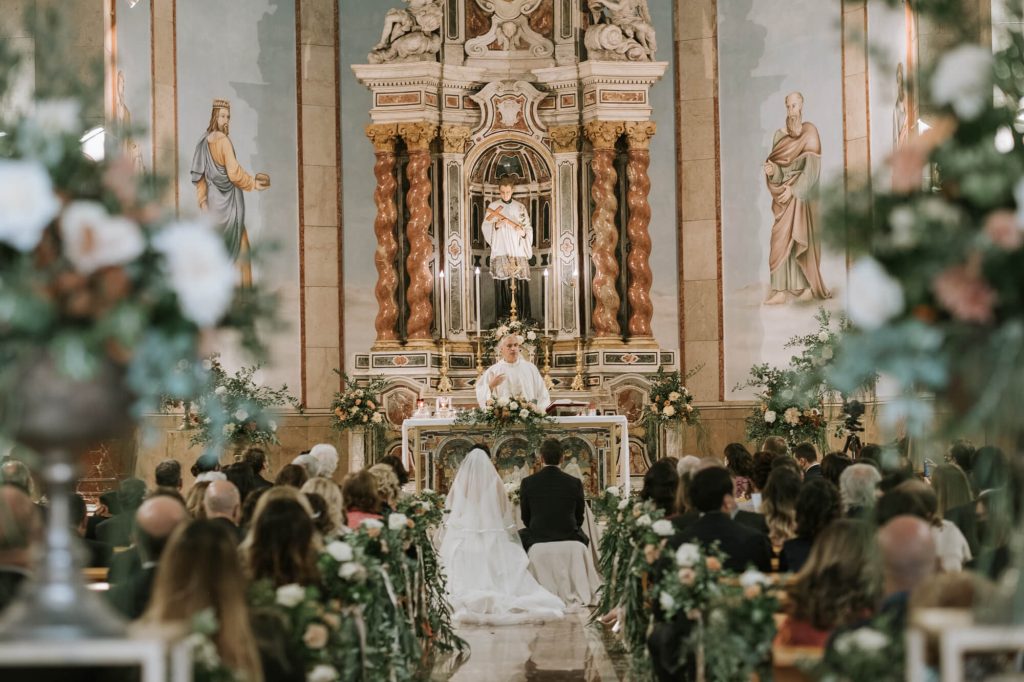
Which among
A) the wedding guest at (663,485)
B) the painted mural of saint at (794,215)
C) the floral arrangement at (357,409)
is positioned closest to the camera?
the wedding guest at (663,485)

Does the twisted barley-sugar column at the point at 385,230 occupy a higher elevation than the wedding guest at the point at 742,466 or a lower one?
higher

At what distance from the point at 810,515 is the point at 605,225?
39.7ft

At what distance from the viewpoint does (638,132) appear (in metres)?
19.0

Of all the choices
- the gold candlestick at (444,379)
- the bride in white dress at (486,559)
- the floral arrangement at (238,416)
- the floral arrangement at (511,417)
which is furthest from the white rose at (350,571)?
the gold candlestick at (444,379)

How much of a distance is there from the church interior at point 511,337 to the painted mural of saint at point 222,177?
2.6 inches

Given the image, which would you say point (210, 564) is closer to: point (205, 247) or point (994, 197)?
point (205, 247)

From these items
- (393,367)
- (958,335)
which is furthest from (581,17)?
(958,335)

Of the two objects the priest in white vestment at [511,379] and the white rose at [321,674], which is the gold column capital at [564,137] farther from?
the white rose at [321,674]

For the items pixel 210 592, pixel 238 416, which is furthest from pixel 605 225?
pixel 210 592

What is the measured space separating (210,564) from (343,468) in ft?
49.9

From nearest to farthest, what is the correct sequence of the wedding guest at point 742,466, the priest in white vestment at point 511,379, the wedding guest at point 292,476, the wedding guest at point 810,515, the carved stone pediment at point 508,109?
the wedding guest at point 810,515
the wedding guest at point 292,476
the wedding guest at point 742,466
the priest in white vestment at point 511,379
the carved stone pediment at point 508,109

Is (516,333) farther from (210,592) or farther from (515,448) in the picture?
(210,592)

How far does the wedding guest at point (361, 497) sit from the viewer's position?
30.2 feet

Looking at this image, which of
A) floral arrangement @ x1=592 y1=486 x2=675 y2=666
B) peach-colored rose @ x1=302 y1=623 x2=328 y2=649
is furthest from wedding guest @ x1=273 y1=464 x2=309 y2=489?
peach-colored rose @ x1=302 y1=623 x2=328 y2=649
